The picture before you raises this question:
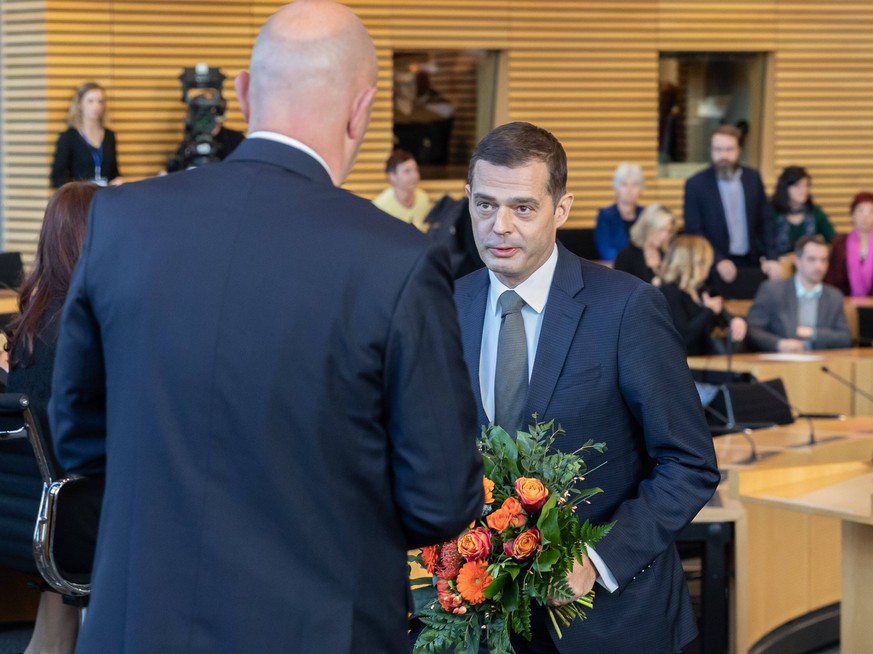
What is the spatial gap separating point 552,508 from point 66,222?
200cm

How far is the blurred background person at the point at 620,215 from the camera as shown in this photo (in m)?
10.9

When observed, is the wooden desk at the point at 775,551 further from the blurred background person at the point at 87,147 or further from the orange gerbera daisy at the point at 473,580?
the blurred background person at the point at 87,147

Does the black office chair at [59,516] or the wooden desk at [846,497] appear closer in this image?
the black office chair at [59,516]

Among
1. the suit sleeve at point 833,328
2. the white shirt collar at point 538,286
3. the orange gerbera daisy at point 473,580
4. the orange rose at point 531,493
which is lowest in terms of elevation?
the suit sleeve at point 833,328

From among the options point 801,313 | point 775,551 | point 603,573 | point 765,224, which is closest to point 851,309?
point 801,313

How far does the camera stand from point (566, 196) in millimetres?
2588

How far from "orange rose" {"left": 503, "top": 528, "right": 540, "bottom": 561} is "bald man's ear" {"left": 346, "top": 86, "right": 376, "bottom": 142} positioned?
76 cm

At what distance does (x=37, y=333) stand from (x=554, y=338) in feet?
5.76

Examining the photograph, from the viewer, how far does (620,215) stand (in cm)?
1108

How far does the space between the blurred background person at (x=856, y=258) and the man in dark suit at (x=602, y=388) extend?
341 inches

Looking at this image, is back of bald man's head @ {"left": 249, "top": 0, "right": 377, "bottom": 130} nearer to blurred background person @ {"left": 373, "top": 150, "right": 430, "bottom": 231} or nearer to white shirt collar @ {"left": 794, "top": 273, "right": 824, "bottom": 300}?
white shirt collar @ {"left": 794, "top": 273, "right": 824, "bottom": 300}

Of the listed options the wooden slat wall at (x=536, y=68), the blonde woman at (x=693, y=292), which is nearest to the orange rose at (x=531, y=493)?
the blonde woman at (x=693, y=292)

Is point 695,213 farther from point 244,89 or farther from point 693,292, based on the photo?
point 244,89

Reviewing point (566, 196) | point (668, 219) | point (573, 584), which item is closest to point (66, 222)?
point (566, 196)
